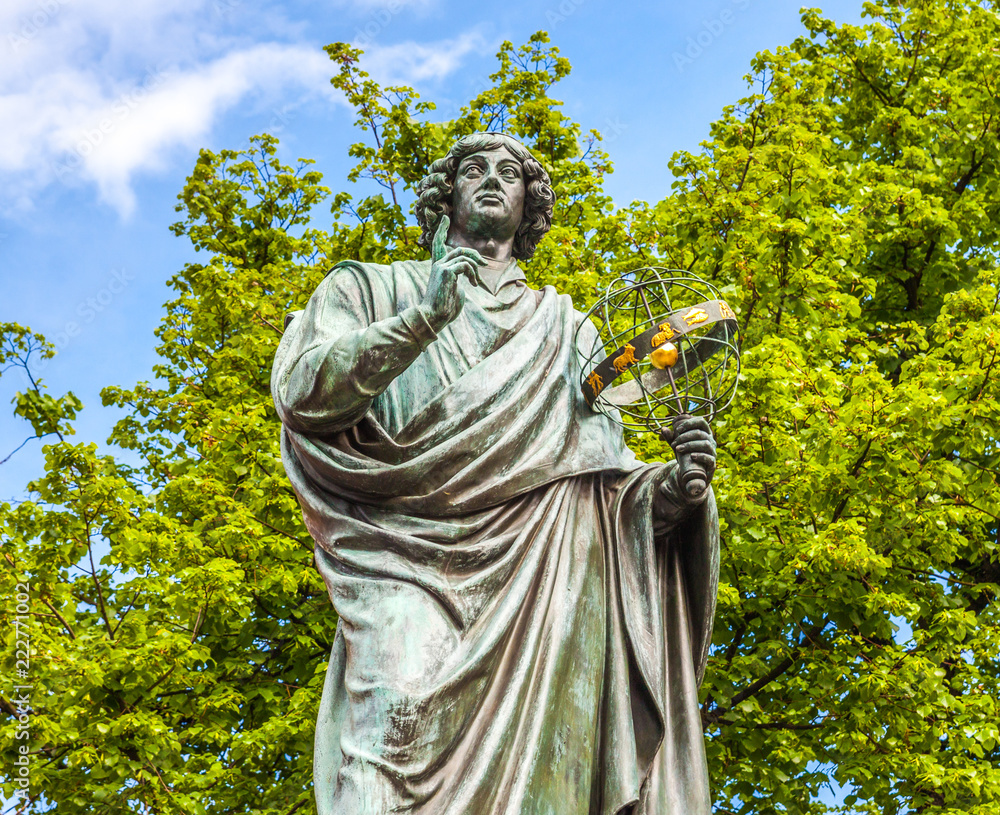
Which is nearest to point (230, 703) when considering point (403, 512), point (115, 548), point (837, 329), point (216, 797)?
point (216, 797)

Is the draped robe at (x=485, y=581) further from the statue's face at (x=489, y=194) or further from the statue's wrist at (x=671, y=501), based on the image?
the statue's face at (x=489, y=194)

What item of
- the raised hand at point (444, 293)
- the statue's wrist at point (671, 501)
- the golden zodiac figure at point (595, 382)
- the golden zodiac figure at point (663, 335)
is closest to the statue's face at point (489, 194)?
the golden zodiac figure at point (595, 382)

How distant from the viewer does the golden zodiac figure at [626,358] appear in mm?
5012

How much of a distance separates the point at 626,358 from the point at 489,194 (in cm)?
116

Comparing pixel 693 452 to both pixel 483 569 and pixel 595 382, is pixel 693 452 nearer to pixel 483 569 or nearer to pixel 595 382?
pixel 595 382

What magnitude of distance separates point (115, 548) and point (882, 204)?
7.52 metres

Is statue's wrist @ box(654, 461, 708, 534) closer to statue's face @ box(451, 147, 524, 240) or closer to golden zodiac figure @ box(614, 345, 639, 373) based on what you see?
golden zodiac figure @ box(614, 345, 639, 373)

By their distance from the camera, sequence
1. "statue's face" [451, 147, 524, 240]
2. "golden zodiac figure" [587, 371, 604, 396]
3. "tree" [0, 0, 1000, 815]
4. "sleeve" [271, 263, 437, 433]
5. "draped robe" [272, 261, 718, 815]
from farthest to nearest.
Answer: "tree" [0, 0, 1000, 815] → "statue's face" [451, 147, 524, 240] → "golden zodiac figure" [587, 371, 604, 396] → "sleeve" [271, 263, 437, 433] → "draped robe" [272, 261, 718, 815]

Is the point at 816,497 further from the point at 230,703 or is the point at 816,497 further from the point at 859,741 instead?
the point at 230,703

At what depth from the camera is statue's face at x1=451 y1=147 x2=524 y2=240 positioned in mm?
5824

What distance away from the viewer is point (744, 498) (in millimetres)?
10242

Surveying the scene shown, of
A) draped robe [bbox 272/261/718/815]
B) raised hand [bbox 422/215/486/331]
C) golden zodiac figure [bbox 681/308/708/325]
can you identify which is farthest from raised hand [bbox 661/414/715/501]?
raised hand [bbox 422/215/486/331]

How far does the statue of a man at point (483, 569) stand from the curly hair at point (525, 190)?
66 centimetres

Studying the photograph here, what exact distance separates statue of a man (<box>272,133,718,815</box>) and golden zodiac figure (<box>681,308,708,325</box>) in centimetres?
35
